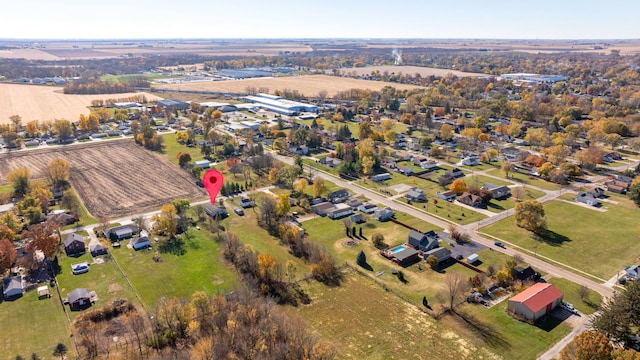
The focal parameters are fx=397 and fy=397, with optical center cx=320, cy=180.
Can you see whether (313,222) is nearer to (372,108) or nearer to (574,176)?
(574,176)

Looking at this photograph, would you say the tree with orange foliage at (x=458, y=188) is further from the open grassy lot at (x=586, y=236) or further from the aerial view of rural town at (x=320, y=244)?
the open grassy lot at (x=586, y=236)

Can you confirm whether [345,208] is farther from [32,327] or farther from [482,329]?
[32,327]

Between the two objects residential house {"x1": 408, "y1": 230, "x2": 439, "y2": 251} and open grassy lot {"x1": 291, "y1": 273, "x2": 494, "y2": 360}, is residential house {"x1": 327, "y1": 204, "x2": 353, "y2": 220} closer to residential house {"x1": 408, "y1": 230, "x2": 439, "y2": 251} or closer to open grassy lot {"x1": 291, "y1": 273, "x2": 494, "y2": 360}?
residential house {"x1": 408, "y1": 230, "x2": 439, "y2": 251}

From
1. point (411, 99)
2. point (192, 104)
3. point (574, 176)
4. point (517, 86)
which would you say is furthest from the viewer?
point (517, 86)

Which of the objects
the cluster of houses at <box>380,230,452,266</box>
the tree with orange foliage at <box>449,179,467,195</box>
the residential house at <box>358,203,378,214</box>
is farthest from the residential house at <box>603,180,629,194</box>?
the residential house at <box>358,203,378,214</box>

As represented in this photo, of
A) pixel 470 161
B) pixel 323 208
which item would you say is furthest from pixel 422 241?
pixel 470 161

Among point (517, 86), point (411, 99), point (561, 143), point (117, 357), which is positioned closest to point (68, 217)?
point (117, 357)

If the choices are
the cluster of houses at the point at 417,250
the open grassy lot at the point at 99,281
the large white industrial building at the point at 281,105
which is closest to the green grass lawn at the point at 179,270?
the open grassy lot at the point at 99,281

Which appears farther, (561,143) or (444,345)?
(561,143)
